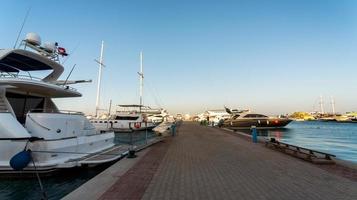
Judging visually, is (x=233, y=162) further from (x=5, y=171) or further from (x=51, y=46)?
(x=51, y=46)

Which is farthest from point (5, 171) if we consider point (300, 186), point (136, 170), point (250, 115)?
point (250, 115)

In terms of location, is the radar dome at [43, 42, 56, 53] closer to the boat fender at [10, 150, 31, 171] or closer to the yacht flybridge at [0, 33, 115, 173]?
the yacht flybridge at [0, 33, 115, 173]

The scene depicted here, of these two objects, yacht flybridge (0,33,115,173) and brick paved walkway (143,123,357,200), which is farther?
yacht flybridge (0,33,115,173)

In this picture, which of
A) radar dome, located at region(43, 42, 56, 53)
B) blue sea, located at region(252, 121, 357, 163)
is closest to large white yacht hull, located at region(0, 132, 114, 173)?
radar dome, located at region(43, 42, 56, 53)

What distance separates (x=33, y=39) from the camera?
13.5 metres

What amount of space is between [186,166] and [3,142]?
6.47 m

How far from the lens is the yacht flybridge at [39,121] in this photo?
905 centimetres

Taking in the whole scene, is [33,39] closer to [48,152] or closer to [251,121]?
[48,152]

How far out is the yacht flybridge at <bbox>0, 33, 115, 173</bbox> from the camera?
905 centimetres

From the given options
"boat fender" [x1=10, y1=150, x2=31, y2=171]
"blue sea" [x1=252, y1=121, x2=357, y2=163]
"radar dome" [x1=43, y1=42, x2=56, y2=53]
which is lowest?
"blue sea" [x1=252, y1=121, x2=357, y2=163]

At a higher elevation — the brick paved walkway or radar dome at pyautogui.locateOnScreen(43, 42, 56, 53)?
radar dome at pyautogui.locateOnScreen(43, 42, 56, 53)

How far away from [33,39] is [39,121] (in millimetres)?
5840

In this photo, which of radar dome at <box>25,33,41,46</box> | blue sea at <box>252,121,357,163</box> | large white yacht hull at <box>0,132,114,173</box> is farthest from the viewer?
blue sea at <box>252,121,357,163</box>

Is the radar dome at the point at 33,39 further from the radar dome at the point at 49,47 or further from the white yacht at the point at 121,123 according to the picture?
the white yacht at the point at 121,123
